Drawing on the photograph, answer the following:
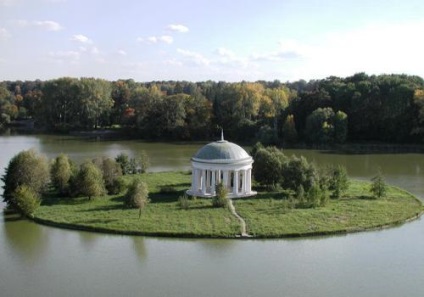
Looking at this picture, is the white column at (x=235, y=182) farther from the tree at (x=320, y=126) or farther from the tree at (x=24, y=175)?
the tree at (x=320, y=126)

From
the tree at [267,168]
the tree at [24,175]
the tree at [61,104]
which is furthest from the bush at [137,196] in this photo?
the tree at [61,104]

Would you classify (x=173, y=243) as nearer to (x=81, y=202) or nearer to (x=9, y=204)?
(x=81, y=202)

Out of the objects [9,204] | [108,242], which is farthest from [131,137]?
[108,242]

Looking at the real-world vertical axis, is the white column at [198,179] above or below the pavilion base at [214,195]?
above

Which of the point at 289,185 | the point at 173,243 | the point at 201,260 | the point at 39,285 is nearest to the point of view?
the point at 39,285

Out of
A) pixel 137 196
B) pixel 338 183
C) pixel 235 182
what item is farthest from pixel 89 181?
pixel 338 183

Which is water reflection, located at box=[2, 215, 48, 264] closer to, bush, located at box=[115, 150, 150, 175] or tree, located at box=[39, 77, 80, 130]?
bush, located at box=[115, 150, 150, 175]

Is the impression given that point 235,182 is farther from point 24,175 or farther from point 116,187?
point 24,175
